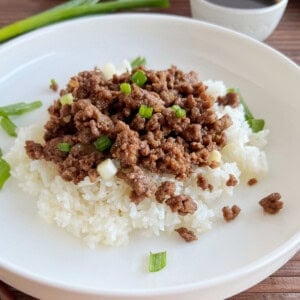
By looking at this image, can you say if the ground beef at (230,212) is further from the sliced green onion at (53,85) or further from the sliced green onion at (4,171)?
the sliced green onion at (53,85)

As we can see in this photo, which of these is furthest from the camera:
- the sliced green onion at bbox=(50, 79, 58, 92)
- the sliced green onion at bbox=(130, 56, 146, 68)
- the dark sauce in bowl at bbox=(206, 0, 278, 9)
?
the dark sauce in bowl at bbox=(206, 0, 278, 9)

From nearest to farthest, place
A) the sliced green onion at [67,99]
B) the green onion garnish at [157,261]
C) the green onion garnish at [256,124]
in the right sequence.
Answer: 1. the green onion garnish at [157,261]
2. the sliced green onion at [67,99]
3. the green onion garnish at [256,124]

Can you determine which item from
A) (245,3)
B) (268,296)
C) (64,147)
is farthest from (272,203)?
(245,3)

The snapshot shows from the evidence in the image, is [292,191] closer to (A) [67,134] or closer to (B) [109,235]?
(B) [109,235]

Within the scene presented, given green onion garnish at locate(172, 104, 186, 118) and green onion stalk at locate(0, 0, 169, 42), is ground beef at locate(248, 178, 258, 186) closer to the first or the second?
green onion garnish at locate(172, 104, 186, 118)

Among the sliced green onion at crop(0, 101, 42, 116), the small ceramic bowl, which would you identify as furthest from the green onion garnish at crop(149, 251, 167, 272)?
the small ceramic bowl

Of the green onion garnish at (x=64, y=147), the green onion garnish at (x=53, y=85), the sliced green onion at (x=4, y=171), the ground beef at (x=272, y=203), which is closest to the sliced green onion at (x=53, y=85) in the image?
the green onion garnish at (x=53, y=85)

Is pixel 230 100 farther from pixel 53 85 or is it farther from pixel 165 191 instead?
pixel 53 85
